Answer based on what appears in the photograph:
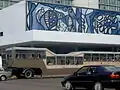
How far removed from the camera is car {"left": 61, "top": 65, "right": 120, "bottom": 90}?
19578 millimetres

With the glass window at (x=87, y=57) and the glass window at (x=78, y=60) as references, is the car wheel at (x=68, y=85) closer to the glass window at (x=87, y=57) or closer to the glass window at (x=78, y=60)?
the glass window at (x=78, y=60)

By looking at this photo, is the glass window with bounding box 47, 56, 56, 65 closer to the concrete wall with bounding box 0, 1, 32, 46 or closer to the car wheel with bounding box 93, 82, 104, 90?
the concrete wall with bounding box 0, 1, 32, 46

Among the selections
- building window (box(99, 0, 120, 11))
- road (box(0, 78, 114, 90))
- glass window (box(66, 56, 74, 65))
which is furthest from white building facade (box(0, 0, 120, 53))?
road (box(0, 78, 114, 90))

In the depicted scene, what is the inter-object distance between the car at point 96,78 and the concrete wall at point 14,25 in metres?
38.4

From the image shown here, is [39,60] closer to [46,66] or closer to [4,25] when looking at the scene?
[46,66]

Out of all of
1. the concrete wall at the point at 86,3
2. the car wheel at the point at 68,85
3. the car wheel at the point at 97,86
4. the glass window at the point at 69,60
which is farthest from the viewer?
the concrete wall at the point at 86,3

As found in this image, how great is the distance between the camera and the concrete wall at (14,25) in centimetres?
6124

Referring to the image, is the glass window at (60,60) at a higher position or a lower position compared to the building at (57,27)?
lower

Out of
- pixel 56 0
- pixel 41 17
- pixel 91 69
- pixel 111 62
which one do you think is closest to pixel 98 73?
pixel 91 69

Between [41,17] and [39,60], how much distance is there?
20806mm

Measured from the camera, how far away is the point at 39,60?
40562 mm

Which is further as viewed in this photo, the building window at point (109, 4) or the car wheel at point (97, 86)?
the building window at point (109, 4)

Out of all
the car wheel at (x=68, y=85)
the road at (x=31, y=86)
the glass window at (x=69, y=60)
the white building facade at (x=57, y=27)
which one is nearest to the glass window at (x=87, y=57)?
the glass window at (x=69, y=60)

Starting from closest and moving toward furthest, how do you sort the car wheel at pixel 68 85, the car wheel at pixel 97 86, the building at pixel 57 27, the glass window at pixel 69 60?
1. the car wheel at pixel 97 86
2. the car wheel at pixel 68 85
3. the glass window at pixel 69 60
4. the building at pixel 57 27
